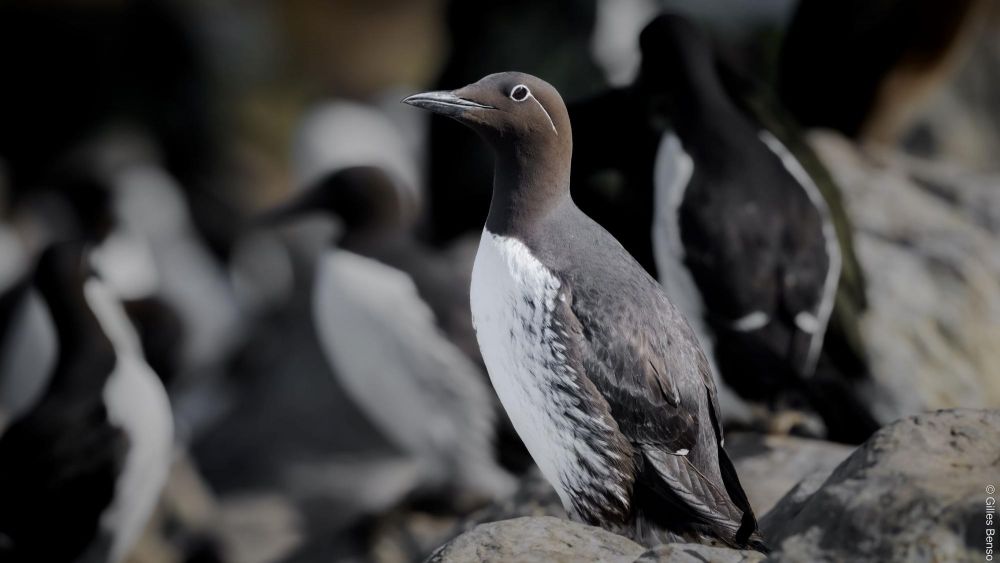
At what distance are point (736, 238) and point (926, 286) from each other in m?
1.76

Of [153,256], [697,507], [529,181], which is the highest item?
[529,181]

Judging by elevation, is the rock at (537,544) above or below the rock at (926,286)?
above

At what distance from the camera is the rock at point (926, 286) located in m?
4.91

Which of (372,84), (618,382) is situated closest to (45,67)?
(372,84)

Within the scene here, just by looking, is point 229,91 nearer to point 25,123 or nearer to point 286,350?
point 25,123

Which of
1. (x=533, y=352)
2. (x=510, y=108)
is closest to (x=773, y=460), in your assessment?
(x=533, y=352)

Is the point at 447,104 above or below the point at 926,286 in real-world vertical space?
above

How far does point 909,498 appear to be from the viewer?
233 cm

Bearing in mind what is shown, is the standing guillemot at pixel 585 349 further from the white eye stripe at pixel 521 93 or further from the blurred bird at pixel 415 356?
the blurred bird at pixel 415 356

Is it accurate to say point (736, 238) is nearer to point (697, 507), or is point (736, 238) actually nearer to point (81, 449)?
point (697, 507)

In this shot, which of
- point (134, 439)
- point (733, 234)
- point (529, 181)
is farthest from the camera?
point (134, 439)

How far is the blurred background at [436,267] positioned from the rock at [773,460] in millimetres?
50

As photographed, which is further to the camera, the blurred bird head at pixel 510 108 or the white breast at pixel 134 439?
the white breast at pixel 134 439

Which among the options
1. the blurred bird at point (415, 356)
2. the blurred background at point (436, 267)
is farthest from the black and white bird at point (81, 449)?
the blurred bird at point (415, 356)
